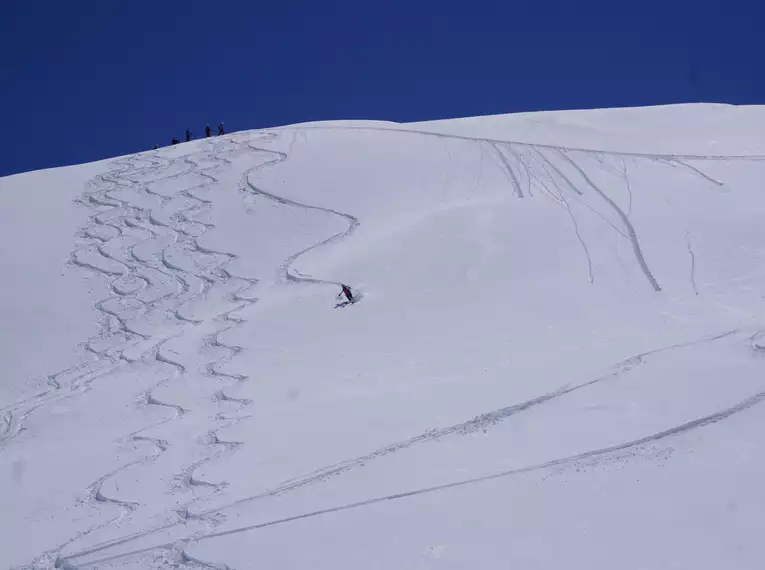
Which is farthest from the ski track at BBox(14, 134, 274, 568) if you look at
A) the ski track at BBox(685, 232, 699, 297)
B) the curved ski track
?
the ski track at BBox(685, 232, 699, 297)

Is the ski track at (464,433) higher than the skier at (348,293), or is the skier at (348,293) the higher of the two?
the skier at (348,293)

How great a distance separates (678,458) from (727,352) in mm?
3316

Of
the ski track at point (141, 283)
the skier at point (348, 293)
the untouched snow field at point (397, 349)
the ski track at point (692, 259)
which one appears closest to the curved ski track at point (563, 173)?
the untouched snow field at point (397, 349)

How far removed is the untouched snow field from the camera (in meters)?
11.0

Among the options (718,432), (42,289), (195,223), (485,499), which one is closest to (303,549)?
(485,499)

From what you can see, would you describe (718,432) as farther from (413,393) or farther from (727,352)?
(413,393)

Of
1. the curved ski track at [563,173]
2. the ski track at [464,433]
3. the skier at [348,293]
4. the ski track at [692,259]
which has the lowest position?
the ski track at [464,433]

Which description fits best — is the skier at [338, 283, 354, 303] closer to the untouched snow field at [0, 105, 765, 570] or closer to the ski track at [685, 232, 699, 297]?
the untouched snow field at [0, 105, 765, 570]

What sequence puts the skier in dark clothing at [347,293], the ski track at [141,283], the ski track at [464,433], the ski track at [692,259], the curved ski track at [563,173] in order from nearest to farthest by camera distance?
the ski track at [464,433], the ski track at [141,283], the ski track at [692,259], the skier in dark clothing at [347,293], the curved ski track at [563,173]

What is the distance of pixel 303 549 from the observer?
10.7m

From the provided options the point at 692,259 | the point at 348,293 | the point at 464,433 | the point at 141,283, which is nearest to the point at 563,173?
the point at 692,259

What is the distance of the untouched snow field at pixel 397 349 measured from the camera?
36.0 feet

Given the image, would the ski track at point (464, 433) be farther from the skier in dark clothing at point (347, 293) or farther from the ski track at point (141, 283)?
the skier in dark clothing at point (347, 293)

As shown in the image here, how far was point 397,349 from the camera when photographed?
16406mm
